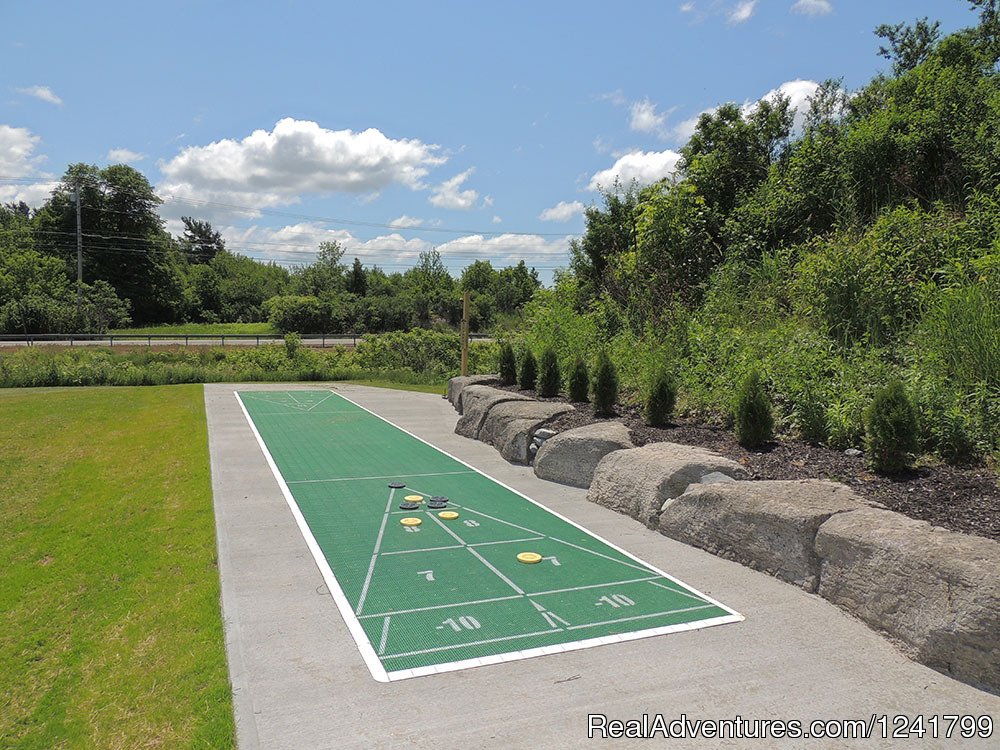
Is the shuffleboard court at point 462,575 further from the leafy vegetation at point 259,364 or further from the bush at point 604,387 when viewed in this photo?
the leafy vegetation at point 259,364

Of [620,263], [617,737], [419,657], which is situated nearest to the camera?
[617,737]

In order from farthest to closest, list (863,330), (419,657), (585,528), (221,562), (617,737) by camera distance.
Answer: (863,330)
(585,528)
(221,562)
(419,657)
(617,737)

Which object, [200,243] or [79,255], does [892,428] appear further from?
[200,243]

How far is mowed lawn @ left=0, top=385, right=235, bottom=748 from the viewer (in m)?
3.43

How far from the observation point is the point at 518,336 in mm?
16984

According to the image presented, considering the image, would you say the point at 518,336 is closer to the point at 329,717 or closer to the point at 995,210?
the point at 995,210

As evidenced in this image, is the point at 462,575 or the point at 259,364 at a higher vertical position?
the point at 259,364

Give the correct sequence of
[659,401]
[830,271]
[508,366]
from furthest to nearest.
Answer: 1. [508,366]
2. [830,271]
3. [659,401]

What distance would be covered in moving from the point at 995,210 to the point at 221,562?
36.8 feet

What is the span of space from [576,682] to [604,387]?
6.74 m

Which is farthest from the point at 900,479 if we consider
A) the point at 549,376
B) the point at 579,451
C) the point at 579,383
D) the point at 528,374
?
the point at 528,374

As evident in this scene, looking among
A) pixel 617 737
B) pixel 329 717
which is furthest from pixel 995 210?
pixel 329 717

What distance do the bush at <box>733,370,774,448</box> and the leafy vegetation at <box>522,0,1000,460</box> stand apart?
16.2 inches

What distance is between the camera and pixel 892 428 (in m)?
5.79
